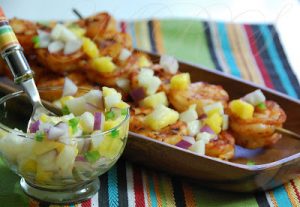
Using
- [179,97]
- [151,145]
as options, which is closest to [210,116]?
[179,97]

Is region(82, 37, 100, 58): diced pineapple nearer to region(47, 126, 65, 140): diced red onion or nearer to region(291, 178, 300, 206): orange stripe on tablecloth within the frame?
region(47, 126, 65, 140): diced red onion

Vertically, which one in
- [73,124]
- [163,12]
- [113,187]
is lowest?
[163,12]

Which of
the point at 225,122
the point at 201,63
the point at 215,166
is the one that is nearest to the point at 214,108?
the point at 225,122

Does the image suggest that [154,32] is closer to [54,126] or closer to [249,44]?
[249,44]

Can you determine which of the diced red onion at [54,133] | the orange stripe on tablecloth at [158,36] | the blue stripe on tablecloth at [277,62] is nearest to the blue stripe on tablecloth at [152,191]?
the diced red onion at [54,133]

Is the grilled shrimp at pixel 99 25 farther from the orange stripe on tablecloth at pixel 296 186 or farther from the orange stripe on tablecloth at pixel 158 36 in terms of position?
the orange stripe on tablecloth at pixel 296 186

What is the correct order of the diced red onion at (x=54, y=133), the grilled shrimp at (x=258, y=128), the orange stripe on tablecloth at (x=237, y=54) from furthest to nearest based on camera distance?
the orange stripe on tablecloth at (x=237, y=54), the grilled shrimp at (x=258, y=128), the diced red onion at (x=54, y=133)

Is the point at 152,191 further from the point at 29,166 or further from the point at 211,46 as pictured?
the point at 211,46

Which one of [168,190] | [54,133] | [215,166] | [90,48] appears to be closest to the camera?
[54,133]
